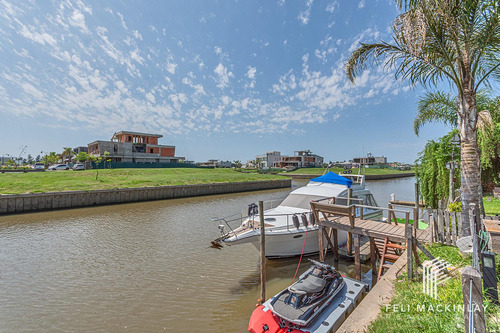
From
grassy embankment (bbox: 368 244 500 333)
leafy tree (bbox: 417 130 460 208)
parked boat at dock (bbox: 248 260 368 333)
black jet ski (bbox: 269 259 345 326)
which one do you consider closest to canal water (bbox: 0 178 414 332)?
parked boat at dock (bbox: 248 260 368 333)

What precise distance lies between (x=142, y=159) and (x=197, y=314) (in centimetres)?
5649

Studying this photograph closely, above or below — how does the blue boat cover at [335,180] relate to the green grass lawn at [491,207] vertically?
above

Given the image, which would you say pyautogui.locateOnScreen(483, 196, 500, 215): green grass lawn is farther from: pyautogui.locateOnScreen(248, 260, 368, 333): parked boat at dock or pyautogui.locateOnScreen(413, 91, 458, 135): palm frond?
pyautogui.locateOnScreen(248, 260, 368, 333): parked boat at dock

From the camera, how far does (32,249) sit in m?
10.8

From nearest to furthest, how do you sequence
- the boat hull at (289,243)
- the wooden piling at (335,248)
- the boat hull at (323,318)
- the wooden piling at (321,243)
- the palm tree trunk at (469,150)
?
the boat hull at (323,318) < the palm tree trunk at (469,150) < the wooden piling at (321,243) < the boat hull at (289,243) < the wooden piling at (335,248)

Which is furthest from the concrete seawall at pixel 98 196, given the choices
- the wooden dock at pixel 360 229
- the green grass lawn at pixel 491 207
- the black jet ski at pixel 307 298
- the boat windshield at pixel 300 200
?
the green grass lawn at pixel 491 207

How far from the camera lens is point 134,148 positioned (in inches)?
2201

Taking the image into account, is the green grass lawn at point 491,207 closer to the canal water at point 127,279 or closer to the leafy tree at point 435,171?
the leafy tree at point 435,171

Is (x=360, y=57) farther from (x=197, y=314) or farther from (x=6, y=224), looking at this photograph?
(x=6, y=224)

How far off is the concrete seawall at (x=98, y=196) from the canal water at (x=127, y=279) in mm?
5823

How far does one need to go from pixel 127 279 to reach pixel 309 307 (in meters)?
6.82

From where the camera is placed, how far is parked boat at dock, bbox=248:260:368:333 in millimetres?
4875

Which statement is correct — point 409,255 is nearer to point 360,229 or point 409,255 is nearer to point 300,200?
point 360,229

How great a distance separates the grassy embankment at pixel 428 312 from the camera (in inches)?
126
